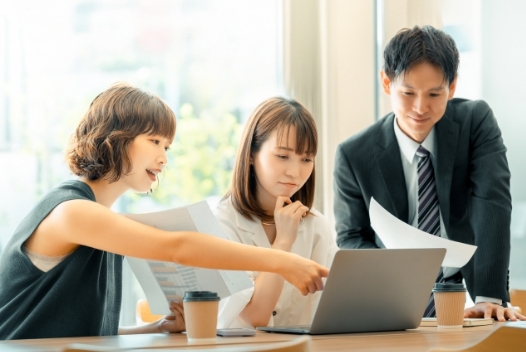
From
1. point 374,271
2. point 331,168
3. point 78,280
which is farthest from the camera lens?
point 331,168

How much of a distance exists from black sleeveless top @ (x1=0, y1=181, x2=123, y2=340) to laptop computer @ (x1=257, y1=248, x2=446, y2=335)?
45cm

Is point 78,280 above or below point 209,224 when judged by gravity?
below

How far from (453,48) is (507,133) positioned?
2.72ft

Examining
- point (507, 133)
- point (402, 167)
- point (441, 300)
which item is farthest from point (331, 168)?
point (441, 300)

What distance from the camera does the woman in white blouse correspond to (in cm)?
215

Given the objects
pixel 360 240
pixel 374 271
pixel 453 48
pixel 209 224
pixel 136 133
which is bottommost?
pixel 360 240

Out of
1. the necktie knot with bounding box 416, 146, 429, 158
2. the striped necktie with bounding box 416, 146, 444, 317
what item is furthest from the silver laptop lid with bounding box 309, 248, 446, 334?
the necktie knot with bounding box 416, 146, 429, 158

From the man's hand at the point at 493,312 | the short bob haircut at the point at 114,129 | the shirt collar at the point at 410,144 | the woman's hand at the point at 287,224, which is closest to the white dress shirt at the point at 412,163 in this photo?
the shirt collar at the point at 410,144

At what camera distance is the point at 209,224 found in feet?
5.34

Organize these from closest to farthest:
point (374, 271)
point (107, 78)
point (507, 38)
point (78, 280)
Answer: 1. point (374, 271)
2. point (78, 280)
3. point (507, 38)
4. point (107, 78)

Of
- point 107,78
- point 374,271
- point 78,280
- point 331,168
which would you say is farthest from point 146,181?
point 331,168

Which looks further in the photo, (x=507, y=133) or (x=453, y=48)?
(x=507, y=133)

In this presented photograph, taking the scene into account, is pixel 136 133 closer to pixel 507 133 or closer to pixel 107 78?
pixel 107 78

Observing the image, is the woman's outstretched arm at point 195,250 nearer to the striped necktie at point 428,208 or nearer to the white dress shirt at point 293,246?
the white dress shirt at point 293,246
